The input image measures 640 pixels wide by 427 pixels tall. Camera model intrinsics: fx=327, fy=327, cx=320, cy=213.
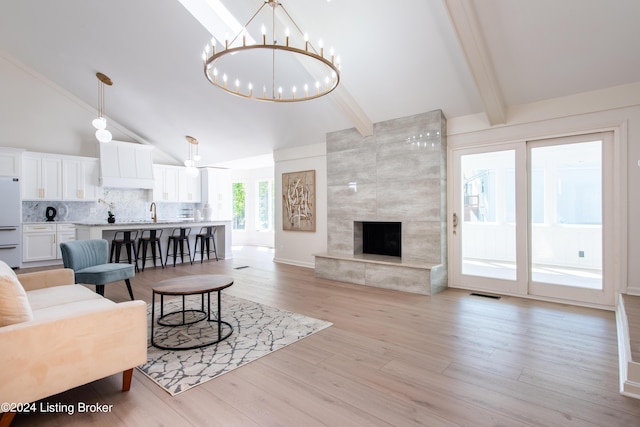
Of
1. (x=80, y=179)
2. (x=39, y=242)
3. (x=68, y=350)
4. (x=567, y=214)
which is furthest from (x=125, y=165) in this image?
(x=567, y=214)

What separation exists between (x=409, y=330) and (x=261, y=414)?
6.01ft

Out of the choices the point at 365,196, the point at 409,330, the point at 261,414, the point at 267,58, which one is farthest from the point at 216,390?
the point at 267,58

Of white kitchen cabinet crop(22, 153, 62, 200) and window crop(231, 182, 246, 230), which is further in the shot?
window crop(231, 182, 246, 230)

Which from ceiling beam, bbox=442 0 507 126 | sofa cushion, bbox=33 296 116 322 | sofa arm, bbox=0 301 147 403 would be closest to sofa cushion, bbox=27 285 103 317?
sofa cushion, bbox=33 296 116 322

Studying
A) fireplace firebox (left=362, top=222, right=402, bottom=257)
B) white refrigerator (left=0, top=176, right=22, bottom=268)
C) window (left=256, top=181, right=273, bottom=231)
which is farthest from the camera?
window (left=256, top=181, right=273, bottom=231)

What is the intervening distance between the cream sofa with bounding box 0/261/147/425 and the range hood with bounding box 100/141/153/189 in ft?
22.2

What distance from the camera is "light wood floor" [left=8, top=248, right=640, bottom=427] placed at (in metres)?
1.95

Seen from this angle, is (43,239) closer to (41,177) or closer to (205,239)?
(41,177)

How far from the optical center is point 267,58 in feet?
16.0

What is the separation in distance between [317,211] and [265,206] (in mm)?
4965

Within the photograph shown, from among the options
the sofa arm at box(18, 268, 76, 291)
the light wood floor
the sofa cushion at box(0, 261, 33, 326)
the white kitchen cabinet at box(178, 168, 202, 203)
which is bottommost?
the light wood floor

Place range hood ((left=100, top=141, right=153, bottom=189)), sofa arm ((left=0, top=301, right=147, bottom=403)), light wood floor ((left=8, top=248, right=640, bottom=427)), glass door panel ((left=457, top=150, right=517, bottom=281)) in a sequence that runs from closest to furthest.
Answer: sofa arm ((left=0, top=301, right=147, bottom=403)), light wood floor ((left=8, top=248, right=640, bottom=427)), glass door panel ((left=457, top=150, right=517, bottom=281)), range hood ((left=100, top=141, right=153, bottom=189))

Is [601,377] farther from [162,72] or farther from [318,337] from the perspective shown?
[162,72]

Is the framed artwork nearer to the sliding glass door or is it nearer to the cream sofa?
the sliding glass door
